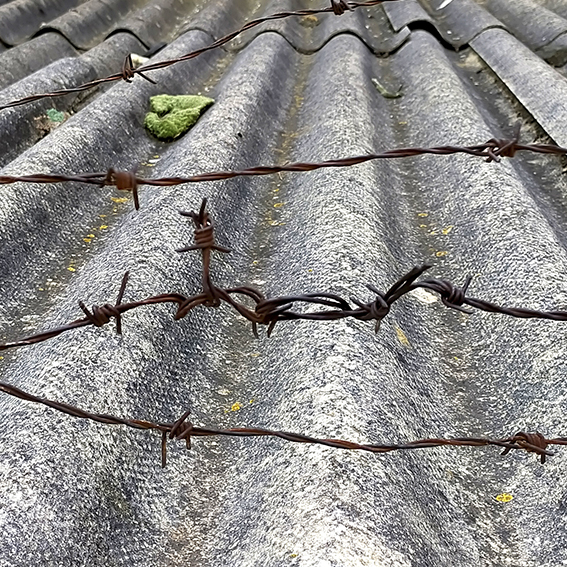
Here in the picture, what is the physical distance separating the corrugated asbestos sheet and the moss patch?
49mm

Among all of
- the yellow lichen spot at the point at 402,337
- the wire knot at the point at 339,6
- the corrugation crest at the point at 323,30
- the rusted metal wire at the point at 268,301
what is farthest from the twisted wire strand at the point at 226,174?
the corrugation crest at the point at 323,30

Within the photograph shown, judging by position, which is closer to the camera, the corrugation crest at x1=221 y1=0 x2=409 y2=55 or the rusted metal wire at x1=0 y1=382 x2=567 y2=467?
the rusted metal wire at x1=0 y1=382 x2=567 y2=467

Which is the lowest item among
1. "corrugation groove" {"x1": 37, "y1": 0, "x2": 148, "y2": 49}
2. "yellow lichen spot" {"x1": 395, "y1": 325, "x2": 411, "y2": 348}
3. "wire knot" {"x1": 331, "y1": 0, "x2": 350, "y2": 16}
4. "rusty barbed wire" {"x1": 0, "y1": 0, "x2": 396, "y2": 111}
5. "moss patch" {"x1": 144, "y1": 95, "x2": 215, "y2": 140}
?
"yellow lichen spot" {"x1": 395, "y1": 325, "x2": 411, "y2": 348}

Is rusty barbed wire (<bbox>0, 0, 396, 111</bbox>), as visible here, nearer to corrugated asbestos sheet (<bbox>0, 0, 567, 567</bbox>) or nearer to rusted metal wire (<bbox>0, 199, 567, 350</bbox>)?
corrugated asbestos sheet (<bbox>0, 0, 567, 567</bbox>)

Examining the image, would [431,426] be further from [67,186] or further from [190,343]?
[67,186]

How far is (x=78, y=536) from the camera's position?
92 cm

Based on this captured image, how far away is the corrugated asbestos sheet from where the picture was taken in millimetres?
949

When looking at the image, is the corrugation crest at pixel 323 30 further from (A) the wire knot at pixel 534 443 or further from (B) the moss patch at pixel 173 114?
(A) the wire knot at pixel 534 443

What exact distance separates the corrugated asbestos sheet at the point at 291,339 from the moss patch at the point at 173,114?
0.05 meters

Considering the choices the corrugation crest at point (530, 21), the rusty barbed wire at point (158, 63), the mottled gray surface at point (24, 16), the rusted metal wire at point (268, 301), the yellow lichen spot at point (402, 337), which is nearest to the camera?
the rusted metal wire at point (268, 301)

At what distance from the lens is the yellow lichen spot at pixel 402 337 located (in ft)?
4.20

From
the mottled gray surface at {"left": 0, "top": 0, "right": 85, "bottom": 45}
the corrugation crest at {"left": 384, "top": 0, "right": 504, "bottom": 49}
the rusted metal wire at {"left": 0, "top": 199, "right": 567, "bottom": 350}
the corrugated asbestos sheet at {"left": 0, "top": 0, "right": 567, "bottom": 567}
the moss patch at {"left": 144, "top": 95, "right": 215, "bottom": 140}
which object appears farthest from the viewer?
the corrugation crest at {"left": 384, "top": 0, "right": 504, "bottom": 49}

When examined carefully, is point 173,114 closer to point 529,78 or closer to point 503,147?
point 529,78

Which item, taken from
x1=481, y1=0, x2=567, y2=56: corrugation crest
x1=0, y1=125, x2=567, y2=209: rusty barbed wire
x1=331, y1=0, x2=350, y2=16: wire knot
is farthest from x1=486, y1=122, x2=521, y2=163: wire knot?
x1=481, y1=0, x2=567, y2=56: corrugation crest
